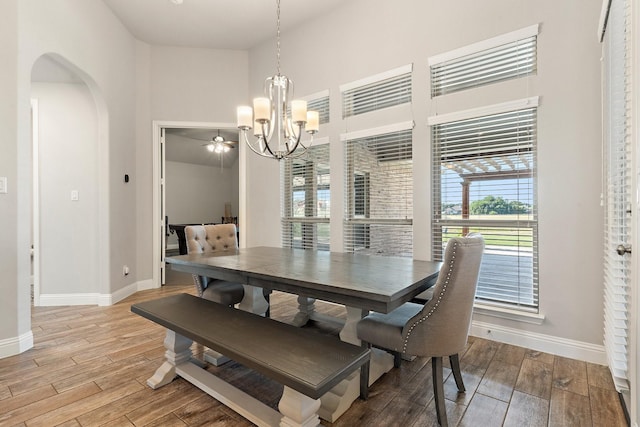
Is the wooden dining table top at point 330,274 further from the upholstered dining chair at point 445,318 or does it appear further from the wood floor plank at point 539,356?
the wood floor plank at point 539,356

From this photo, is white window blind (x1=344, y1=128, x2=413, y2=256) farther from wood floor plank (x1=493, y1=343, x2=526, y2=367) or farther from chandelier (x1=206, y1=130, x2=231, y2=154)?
chandelier (x1=206, y1=130, x2=231, y2=154)

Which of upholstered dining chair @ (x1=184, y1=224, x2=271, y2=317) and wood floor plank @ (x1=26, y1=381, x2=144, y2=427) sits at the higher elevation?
upholstered dining chair @ (x1=184, y1=224, x2=271, y2=317)

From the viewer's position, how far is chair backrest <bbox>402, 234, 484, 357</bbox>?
152 cm

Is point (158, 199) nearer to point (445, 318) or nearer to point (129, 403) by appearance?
point (129, 403)

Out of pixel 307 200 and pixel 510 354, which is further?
pixel 307 200

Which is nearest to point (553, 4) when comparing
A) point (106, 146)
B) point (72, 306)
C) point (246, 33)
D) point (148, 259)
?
point (246, 33)

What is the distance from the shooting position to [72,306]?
3576mm

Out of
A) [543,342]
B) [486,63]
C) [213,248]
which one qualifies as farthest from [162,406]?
[486,63]

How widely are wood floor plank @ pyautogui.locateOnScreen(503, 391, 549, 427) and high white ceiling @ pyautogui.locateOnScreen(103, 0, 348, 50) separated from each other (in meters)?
4.02

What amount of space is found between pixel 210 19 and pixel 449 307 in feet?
13.7

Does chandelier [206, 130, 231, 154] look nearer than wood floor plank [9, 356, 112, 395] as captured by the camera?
No

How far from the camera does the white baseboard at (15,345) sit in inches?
91.7

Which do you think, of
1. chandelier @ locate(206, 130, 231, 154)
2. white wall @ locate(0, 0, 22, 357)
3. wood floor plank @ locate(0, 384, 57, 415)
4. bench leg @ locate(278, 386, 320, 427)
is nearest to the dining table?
bench leg @ locate(278, 386, 320, 427)

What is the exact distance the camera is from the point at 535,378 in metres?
2.02
